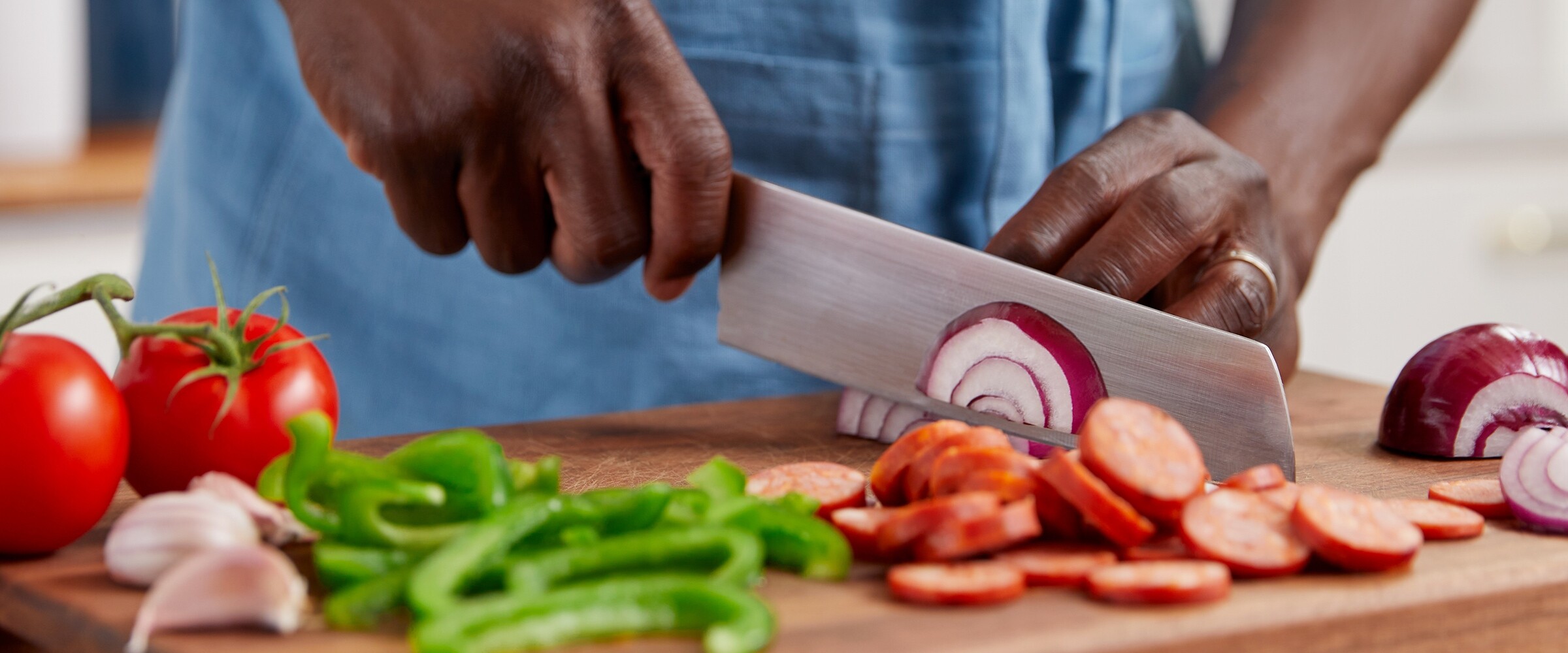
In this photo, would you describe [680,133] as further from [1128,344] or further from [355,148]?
[1128,344]

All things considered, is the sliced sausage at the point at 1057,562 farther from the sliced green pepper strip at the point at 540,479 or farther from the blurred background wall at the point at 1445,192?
the blurred background wall at the point at 1445,192

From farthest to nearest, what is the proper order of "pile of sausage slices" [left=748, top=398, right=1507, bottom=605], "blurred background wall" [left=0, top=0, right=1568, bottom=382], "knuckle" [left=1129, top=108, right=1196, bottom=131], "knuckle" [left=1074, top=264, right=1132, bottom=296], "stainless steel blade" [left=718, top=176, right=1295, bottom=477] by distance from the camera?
"blurred background wall" [left=0, top=0, right=1568, bottom=382]
"knuckle" [left=1129, top=108, right=1196, bottom=131]
"knuckle" [left=1074, top=264, right=1132, bottom=296]
"stainless steel blade" [left=718, top=176, right=1295, bottom=477]
"pile of sausage slices" [left=748, top=398, right=1507, bottom=605]

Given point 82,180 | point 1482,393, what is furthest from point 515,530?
point 82,180

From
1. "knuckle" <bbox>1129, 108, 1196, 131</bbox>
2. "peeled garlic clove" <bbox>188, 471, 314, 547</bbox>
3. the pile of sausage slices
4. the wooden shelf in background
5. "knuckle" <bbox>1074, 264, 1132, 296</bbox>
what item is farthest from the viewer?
the wooden shelf in background

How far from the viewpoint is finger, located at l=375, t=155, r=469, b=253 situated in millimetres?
1243

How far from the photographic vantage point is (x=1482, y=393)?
3.95 feet

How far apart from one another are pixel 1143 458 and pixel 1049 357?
0.96 feet

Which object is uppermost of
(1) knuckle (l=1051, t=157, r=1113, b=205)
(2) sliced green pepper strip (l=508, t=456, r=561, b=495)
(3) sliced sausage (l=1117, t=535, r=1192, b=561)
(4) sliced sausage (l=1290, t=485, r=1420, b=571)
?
(1) knuckle (l=1051, t=157, r=1113, b=205)

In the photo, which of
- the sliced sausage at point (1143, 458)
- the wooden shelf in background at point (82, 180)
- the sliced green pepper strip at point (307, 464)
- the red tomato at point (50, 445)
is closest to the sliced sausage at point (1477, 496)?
the sliced sausage at point (1143, 458)

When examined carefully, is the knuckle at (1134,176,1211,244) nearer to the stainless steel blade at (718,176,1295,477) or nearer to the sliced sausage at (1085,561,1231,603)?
the stainless steel blade at (718,176,1295,477)

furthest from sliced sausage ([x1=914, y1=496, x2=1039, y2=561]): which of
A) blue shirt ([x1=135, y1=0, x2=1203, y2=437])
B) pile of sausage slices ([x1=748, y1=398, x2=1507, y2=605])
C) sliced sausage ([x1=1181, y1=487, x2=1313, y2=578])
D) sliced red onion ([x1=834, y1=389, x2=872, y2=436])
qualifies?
blue shirt ([x1=135, y1=0, x2=1203, y2=437])

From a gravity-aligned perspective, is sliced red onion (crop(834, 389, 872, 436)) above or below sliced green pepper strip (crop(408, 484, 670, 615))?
below

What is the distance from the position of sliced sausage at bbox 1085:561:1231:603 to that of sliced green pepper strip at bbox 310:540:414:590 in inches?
15.9

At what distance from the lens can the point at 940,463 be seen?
0.97 metres
